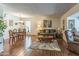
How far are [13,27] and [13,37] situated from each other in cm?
33

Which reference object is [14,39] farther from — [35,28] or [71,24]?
[71,24]

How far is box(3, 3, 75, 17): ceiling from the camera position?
377 centimetres

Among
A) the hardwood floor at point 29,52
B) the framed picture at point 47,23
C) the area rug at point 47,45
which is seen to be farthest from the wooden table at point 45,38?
the framed picture at point 47,23

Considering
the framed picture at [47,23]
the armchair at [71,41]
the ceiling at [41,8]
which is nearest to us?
the ceiling at [41,8]

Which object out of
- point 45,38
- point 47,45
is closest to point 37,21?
point 45,38

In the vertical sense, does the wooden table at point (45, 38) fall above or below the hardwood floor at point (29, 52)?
above

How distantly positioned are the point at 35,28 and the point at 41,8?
0.72 metres

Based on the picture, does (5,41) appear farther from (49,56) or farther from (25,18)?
(49,56)

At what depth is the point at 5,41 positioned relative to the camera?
397 centimetres

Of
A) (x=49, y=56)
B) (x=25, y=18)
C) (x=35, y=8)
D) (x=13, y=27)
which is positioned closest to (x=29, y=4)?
(x=35, y=8)

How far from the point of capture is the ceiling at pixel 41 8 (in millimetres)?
3771

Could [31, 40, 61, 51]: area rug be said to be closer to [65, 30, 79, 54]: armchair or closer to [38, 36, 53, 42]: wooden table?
[38, 36, 53, 42]: wooden table

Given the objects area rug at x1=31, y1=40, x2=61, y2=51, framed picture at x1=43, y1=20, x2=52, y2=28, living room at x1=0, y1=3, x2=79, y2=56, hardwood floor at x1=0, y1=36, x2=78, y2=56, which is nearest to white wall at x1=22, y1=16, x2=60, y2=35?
living room at x1=0, y1=3, x2=79, y2=56

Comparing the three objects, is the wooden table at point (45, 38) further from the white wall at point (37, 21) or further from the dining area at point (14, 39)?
the dining area at point (14, 39)
